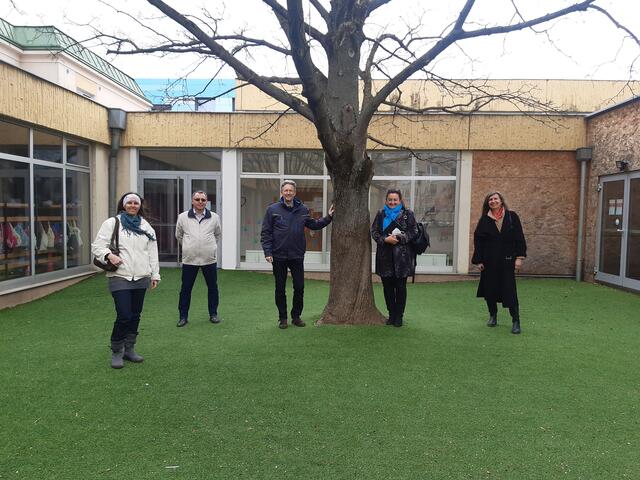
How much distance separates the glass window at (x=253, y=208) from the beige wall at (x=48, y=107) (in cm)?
338

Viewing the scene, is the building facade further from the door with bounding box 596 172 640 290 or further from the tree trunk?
the tree trunk

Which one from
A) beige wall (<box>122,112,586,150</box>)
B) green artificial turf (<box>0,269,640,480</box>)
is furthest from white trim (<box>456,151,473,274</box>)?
green artificial turf (<box>0,269,640,480</box>)

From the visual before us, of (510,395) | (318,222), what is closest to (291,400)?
(510,395)

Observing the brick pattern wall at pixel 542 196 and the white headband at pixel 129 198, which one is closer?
the white headband at pixel 129 198

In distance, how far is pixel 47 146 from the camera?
926cm

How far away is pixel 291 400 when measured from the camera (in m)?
3.88

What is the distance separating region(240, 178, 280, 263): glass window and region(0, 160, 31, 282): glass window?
4.68m

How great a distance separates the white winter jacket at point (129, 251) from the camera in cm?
444

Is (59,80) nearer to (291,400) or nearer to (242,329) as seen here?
(242,329)

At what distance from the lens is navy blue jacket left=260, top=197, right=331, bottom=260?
602cm

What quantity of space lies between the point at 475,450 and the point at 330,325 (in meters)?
3.15

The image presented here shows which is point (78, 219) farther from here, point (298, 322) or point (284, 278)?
point (298, 322)

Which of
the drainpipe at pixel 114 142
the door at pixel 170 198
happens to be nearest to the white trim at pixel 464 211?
the door at pixel 170 198

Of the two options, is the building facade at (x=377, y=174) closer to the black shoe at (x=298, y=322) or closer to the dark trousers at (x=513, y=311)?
the dark trousers at (x=513, y=311)
